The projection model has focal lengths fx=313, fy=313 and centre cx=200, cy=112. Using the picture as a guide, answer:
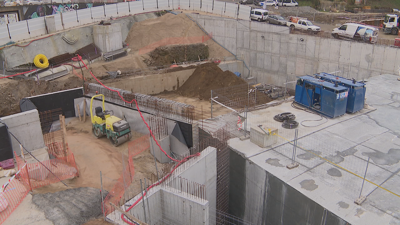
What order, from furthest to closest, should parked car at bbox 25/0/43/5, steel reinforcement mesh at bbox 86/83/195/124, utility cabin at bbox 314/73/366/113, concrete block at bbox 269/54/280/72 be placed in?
parked car at bbox 25/0/43/5 < concrete block at bbox 269/54/280/72 < steel reinforcement mesh at bbox 86/83/195/124 < utility cabin at bbox 314/73/366/113

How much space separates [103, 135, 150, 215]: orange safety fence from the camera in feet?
33.8

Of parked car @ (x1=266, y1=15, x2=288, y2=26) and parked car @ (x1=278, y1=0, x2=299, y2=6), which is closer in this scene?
parked car @ (x1=266, y1=15, x2=288, y2=26)

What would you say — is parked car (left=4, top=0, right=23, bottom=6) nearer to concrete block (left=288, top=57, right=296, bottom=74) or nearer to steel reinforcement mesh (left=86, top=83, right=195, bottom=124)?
steel reinforcement mesh (left=86, top=83, right=195, bottom=124)

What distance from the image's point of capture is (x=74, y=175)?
521 inches

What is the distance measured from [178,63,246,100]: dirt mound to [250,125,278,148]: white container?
1186cm

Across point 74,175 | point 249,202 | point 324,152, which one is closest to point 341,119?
point 324,152

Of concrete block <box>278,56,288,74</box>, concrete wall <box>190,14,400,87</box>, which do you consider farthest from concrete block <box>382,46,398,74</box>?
concrete block <box>278,56,288,74</box>

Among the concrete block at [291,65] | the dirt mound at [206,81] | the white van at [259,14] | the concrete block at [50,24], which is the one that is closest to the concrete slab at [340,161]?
the dirt mound at [206,81]

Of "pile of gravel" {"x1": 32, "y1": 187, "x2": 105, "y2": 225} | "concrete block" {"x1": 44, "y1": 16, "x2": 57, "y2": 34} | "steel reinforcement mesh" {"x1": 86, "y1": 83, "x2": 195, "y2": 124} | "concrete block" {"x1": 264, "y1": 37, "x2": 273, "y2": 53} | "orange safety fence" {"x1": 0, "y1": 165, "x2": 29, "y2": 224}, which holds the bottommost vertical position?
"pile of gravel" {"x1": 32, "y1": 187, "x2": 105, "y2": 225}

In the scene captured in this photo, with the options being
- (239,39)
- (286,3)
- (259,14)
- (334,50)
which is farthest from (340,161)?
(286,3)

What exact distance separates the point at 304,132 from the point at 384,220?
5491 mm

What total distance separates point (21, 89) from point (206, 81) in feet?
43.8

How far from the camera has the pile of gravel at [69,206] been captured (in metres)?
9.23

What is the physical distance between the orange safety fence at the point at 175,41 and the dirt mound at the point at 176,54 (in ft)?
2.69
